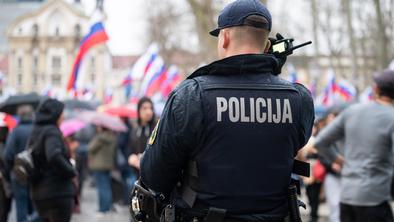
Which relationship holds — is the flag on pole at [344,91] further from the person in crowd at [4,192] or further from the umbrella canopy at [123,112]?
the person in crowd at [4,192]

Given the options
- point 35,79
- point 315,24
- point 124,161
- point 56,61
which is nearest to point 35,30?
point 56,61

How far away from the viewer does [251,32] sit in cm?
340

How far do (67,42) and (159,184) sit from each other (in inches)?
3933

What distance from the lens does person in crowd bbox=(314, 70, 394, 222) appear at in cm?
520

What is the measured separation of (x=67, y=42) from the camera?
101 meters

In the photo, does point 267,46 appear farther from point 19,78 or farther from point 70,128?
point 19,78

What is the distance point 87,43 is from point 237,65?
31.6 ft

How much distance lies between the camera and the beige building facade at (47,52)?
9944 cm

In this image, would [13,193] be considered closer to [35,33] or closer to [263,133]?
[263,133]

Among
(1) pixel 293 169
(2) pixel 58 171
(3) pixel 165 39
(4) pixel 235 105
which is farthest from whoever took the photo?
(3) pixel 165 39

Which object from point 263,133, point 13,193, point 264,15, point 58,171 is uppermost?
point 264,15

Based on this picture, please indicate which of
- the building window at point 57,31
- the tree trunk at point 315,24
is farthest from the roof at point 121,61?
the tree trunk at point 315,24

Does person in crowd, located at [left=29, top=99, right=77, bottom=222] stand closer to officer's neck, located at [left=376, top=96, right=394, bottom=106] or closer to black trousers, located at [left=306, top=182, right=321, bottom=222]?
officer's neck, located at [left=376, top=96, right=394, bottom=106]

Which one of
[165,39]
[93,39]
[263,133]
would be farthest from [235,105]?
[165,39]
